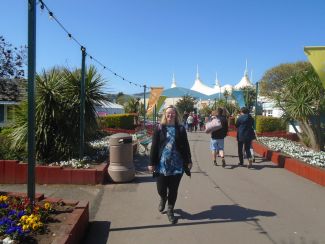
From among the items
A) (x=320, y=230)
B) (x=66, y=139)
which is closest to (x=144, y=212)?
(x=320, y=230)

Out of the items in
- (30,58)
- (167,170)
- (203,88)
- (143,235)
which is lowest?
(143,235)

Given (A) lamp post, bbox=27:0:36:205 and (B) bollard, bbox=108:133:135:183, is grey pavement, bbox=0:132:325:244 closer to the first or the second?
(B) bollard, bbox=108:133:135:183

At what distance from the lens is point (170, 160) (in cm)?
599

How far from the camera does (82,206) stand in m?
5.62

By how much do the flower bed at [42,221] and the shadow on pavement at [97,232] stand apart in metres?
0.11

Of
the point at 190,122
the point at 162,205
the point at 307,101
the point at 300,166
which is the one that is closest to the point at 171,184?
the point at 162,205

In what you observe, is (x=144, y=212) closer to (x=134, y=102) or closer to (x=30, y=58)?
(x=30, y=58)

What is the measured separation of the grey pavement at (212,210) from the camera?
17.6 feet

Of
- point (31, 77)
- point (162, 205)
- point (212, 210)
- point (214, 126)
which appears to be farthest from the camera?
point (214, 126)

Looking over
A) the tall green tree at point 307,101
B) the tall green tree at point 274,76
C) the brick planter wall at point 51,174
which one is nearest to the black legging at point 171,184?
the brick planter wall at point 51,174

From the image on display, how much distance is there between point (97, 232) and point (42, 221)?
86cm

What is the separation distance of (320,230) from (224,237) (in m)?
1.36

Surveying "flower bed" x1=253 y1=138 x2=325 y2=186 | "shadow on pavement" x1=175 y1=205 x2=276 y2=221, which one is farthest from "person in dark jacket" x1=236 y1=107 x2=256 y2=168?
"shadow on pavement" x1=175 y1=205 x2=276 y2=221

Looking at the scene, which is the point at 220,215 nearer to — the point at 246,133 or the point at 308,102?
the point at 246,133
